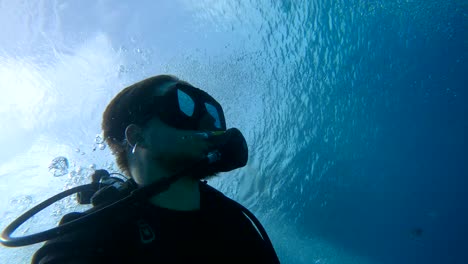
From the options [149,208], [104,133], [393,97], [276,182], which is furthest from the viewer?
[276,182]

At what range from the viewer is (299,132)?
20797mm

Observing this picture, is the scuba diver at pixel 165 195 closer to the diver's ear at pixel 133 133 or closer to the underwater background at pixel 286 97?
the diver's ear at pixel 133 133

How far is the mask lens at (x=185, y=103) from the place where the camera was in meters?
2.37

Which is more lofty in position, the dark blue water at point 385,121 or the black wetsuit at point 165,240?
the dark blue water at point 385,121

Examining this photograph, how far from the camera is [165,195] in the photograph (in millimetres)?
2184

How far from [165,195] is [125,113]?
779 mm

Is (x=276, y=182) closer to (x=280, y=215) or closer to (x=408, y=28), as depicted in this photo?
(x=280, y=215)

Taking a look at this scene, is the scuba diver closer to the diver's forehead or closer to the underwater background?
the diver's forehead

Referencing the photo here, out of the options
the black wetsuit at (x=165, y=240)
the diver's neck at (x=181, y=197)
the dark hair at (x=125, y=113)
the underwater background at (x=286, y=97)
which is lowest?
the black wetsuit at (x=165, y=240)

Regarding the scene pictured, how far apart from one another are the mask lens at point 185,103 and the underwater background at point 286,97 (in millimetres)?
6947

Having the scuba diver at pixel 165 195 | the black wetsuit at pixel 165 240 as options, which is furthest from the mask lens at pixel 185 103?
the black wetsuit at pixel 165 240

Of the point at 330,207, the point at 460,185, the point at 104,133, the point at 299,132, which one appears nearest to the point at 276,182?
the point at 299,132

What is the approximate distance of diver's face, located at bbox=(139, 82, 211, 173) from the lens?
221 cm

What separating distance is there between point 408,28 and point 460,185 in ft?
98.8
